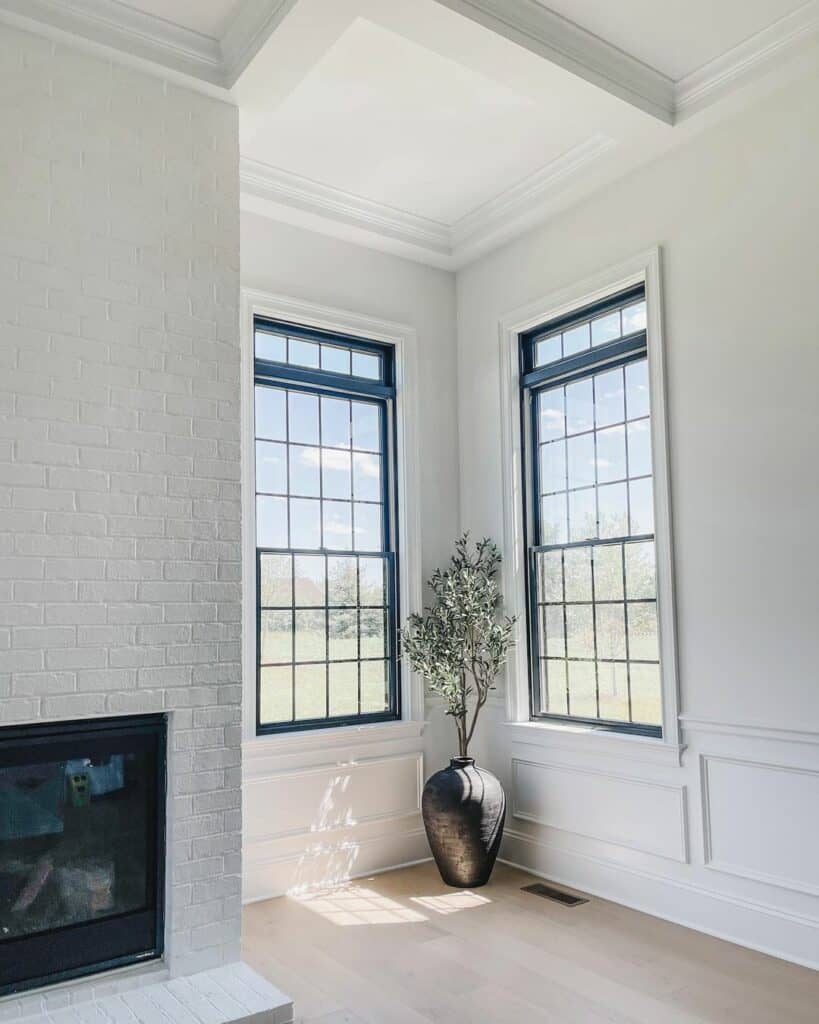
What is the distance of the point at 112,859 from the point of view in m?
3.11

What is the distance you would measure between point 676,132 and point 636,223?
1.54 feet

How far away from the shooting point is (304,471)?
4793mm

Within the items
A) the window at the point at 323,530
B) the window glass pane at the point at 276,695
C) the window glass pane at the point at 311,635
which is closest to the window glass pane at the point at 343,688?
the window at the point at 323,530

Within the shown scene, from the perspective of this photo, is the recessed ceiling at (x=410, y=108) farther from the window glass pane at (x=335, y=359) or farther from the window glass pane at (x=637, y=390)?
the window glass pane at (x=637, y=390)

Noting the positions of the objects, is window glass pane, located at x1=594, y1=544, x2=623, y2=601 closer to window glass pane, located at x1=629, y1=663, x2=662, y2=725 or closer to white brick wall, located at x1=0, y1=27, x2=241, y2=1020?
window glass pane, located at x1=629, y1=663, x2=662, y2=725

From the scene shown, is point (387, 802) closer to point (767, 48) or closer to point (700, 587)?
point (700, 587)

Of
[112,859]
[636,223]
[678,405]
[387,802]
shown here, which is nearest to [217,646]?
[112,859]

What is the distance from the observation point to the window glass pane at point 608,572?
438cm

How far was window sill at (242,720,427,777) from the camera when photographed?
14.2 ft

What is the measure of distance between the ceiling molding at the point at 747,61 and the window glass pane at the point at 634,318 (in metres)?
0.87

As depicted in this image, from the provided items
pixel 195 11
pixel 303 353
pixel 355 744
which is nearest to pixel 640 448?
pixel 303 353

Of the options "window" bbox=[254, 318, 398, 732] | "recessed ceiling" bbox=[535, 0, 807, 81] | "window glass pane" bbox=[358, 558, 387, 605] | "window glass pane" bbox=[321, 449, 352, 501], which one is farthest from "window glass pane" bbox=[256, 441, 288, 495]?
"recessed ceiling" bbox=[535, 0, 807, 81]

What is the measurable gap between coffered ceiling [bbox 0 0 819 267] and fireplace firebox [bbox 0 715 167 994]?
2546 millimetres

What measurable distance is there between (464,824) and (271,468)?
2.07 metres
